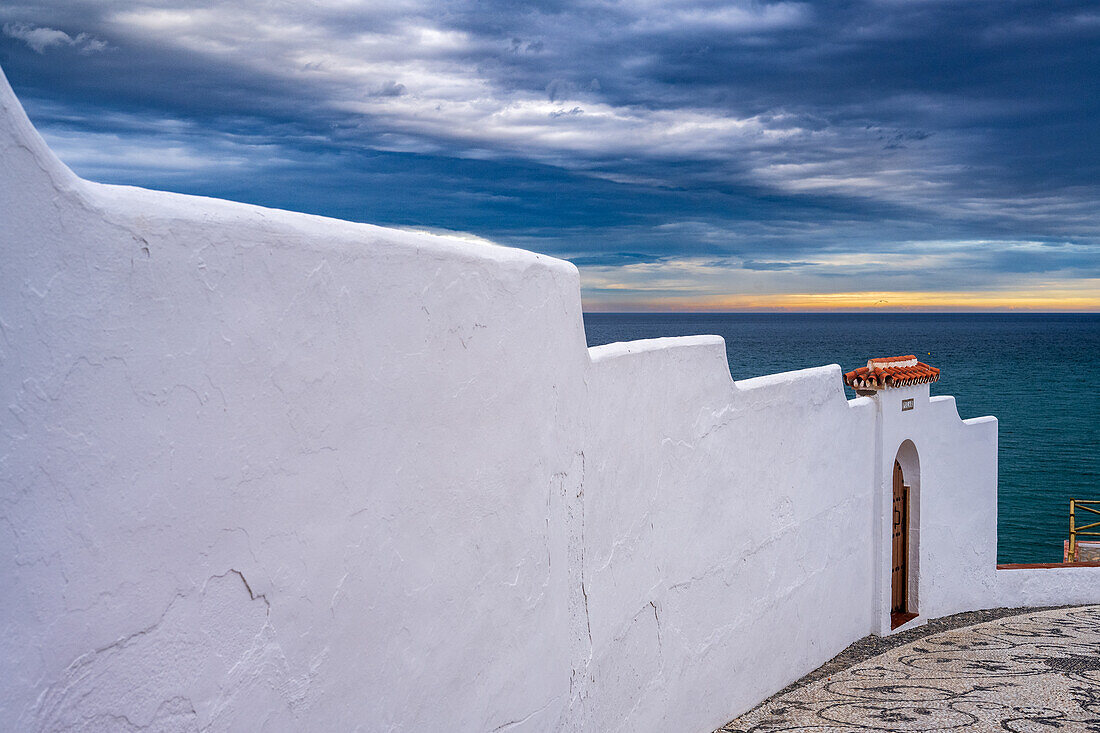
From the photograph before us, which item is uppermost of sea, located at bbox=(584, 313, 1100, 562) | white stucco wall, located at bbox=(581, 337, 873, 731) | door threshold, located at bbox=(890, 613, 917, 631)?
white stucco wall, located at bbox=(581, 337, 873, 731)

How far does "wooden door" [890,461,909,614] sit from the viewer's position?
10117 millimetres

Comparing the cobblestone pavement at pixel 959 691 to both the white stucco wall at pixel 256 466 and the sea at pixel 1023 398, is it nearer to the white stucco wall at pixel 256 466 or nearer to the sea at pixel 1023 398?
Result: the white stucco wall at pixel 256 466

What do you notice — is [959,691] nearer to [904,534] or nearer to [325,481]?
[904,534]

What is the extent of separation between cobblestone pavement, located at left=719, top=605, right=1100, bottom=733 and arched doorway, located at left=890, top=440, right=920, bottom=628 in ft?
1.95

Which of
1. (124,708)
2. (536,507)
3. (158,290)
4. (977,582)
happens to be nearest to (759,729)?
(536,507)

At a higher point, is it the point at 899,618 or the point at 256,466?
the point at 256,466

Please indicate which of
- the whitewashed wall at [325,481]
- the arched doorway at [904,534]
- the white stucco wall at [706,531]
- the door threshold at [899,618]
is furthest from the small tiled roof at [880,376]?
the whitewashed wall at [325,481]

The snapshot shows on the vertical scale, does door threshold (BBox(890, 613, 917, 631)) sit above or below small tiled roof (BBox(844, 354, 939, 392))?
below

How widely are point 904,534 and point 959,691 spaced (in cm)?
305

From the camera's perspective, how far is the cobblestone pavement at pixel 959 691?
257 inches

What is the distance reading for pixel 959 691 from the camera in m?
7.44

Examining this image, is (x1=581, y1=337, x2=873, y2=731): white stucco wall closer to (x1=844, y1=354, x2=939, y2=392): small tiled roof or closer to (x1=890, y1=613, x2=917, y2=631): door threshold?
(x1=844, y1=354, x2=939, y2=392): small tiled roof

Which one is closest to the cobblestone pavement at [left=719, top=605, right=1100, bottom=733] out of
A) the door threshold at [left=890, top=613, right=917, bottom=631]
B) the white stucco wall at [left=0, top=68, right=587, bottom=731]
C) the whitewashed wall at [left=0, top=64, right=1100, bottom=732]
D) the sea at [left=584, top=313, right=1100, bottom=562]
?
the door threshold at [left=890, top=613, right=917, bottom=631]

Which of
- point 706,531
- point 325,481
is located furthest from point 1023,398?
point 325,481
